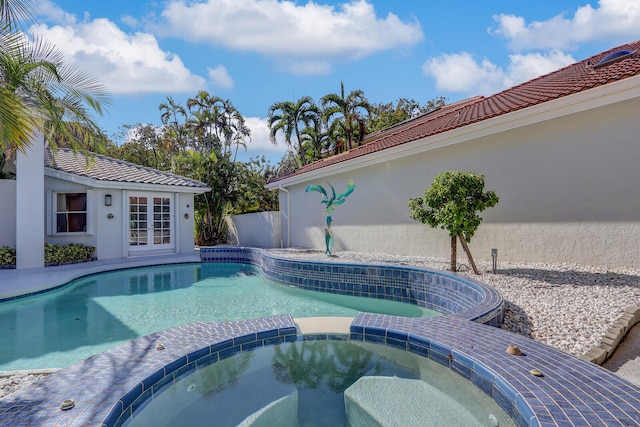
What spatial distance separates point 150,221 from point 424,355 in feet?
49.6

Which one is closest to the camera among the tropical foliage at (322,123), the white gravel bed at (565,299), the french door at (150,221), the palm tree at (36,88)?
the white gravel bed at (565,299)

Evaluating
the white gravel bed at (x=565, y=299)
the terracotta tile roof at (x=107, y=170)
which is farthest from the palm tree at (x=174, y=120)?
the white gravel bed at (x=565, y=299)

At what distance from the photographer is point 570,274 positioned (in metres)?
7.42

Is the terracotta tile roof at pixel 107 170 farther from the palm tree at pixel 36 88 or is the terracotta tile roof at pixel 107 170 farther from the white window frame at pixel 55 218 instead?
the palm tree at pixel 36 88

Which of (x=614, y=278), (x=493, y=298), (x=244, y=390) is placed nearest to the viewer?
(x=244, y=390)

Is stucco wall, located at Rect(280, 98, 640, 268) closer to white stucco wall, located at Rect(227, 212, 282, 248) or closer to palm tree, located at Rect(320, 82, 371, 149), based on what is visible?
white stucco wall, located at Rect(227, 212, 282, 248)

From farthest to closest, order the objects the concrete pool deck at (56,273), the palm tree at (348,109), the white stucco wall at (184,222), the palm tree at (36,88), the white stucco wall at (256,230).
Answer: the palm tree at (348,109)
the white stucco wall at (256,230)
the white stucco wall at (184,222)
the concrete pool deck at (56,273)
the palm tree at (36,88)

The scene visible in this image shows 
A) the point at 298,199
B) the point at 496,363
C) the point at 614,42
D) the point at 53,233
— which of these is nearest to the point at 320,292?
the point at 496,363

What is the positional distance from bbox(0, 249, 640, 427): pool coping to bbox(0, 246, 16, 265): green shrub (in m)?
12.1

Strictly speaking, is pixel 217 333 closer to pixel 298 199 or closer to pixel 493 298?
pixel 493 298

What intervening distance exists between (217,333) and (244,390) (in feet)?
2.93

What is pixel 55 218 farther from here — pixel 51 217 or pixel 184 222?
pixel 184 222

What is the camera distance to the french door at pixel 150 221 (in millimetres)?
15500

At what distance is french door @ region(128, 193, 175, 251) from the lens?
15.5 m
